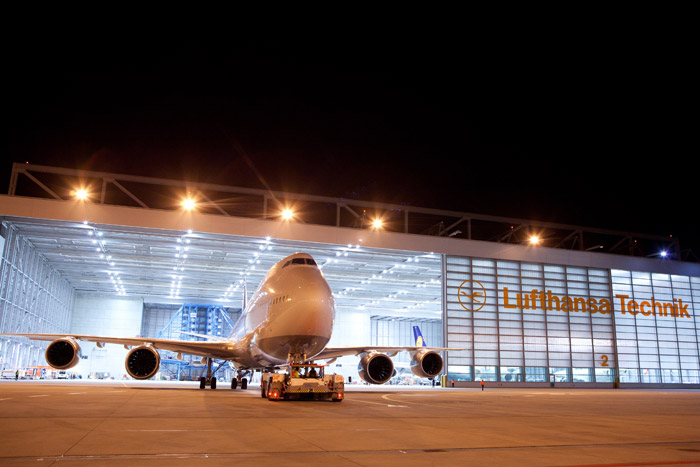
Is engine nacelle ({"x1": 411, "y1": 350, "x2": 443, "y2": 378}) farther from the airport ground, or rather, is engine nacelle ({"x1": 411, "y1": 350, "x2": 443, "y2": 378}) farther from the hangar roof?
the airport ground

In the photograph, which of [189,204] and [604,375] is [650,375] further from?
[189,204]

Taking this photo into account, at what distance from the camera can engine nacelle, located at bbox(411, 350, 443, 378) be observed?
25156mm

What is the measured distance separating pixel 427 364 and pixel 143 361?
12.9 m

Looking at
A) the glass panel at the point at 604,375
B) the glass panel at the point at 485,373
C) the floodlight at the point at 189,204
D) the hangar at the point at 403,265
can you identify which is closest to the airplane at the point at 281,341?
the floodlight at the point at 189,204

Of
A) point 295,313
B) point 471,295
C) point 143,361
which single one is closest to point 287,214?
point 471,295

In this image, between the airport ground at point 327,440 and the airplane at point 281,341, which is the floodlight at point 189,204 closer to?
the airplane at point 281,341

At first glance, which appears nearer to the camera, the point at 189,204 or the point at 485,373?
the point at 189,204

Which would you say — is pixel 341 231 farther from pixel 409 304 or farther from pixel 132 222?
pixel 409 304

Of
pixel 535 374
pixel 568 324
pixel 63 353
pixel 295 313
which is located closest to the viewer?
pixel 295 313

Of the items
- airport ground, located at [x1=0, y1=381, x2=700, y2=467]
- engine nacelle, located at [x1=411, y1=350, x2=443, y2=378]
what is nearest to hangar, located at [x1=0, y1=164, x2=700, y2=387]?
engine nacelle, located at [x1=411, y1=350, x2=443, y2=378]

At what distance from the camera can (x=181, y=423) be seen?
9297 mm

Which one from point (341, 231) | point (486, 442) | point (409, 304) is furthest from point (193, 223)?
point (409, 304)

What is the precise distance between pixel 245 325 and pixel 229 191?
13.0 m

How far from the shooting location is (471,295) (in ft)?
129
